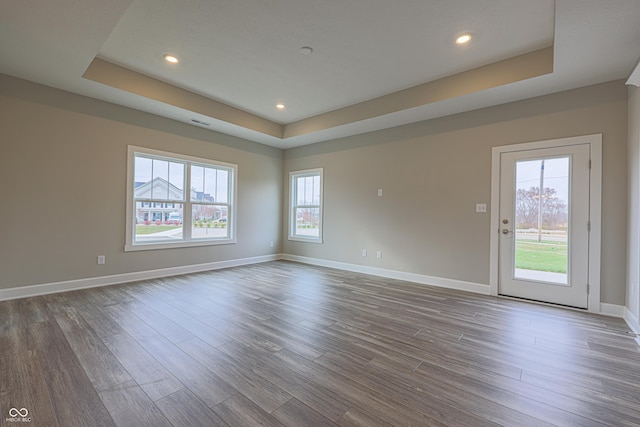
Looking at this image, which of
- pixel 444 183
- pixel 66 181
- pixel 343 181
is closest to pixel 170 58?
pixel 66 181

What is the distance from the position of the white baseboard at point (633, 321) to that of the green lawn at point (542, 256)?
656mm

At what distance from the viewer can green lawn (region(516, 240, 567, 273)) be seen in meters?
3.46

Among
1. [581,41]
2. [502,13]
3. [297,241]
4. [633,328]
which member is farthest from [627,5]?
[297,241]

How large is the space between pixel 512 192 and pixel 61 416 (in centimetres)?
499

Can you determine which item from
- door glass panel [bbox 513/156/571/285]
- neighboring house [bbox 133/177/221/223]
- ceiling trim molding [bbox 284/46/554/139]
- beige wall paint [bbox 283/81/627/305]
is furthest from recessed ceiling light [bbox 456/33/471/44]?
neighboring house [bbox 133/177/221/223]

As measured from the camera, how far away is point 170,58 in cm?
335

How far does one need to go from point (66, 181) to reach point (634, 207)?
7.02 metres

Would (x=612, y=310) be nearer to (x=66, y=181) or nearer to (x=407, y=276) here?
(x=407, y=276)

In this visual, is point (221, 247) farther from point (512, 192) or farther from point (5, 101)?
point (512, 192)

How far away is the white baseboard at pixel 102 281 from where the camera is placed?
135 inches

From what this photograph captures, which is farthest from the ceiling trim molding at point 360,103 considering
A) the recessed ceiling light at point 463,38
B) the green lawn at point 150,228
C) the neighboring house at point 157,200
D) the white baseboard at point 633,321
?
the white baseboard at point 633,321

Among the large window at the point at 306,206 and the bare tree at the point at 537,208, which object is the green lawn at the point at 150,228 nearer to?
the large window at the point at 306,206

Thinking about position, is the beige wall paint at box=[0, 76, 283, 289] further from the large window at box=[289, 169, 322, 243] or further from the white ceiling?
the large window at box=[289, 169, 322, 243]

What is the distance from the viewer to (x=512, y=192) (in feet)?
12.5
